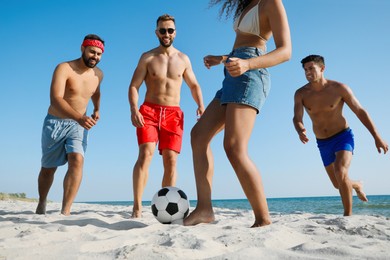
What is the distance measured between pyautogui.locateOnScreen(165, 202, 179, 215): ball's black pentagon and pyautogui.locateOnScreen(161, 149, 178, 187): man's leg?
1.12 meters

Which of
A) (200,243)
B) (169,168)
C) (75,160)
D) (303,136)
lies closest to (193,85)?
(169,168)

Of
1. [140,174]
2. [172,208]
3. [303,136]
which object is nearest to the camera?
[172,208]

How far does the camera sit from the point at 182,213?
3732 millimetres

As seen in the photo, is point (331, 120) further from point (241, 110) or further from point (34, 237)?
point (34, 237)

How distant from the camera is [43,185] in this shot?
505 centimetres

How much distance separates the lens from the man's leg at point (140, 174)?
448 cm

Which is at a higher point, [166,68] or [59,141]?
[166,68]

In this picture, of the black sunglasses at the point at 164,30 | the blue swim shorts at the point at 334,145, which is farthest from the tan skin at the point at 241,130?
the blue swim shorts at the point at 334,145

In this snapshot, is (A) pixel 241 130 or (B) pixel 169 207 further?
(B) pixel 169 207

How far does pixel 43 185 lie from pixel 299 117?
12.7 ft

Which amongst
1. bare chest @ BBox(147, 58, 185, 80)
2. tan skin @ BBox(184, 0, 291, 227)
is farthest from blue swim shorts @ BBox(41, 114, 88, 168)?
tan skin @ BBox(184, 0, 291, 227)

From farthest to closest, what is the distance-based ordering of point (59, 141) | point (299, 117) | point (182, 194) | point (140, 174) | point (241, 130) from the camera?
point (299, 117) < point (59, 141) < point (140, 174) < point (182, 194) < point (241, 130)

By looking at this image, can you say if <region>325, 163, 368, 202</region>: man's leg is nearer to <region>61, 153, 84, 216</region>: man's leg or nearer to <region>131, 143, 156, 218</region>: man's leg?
<region>131, 143, 156, 218</region>: man's leg

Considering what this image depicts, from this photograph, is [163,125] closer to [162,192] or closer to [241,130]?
[162,192]
